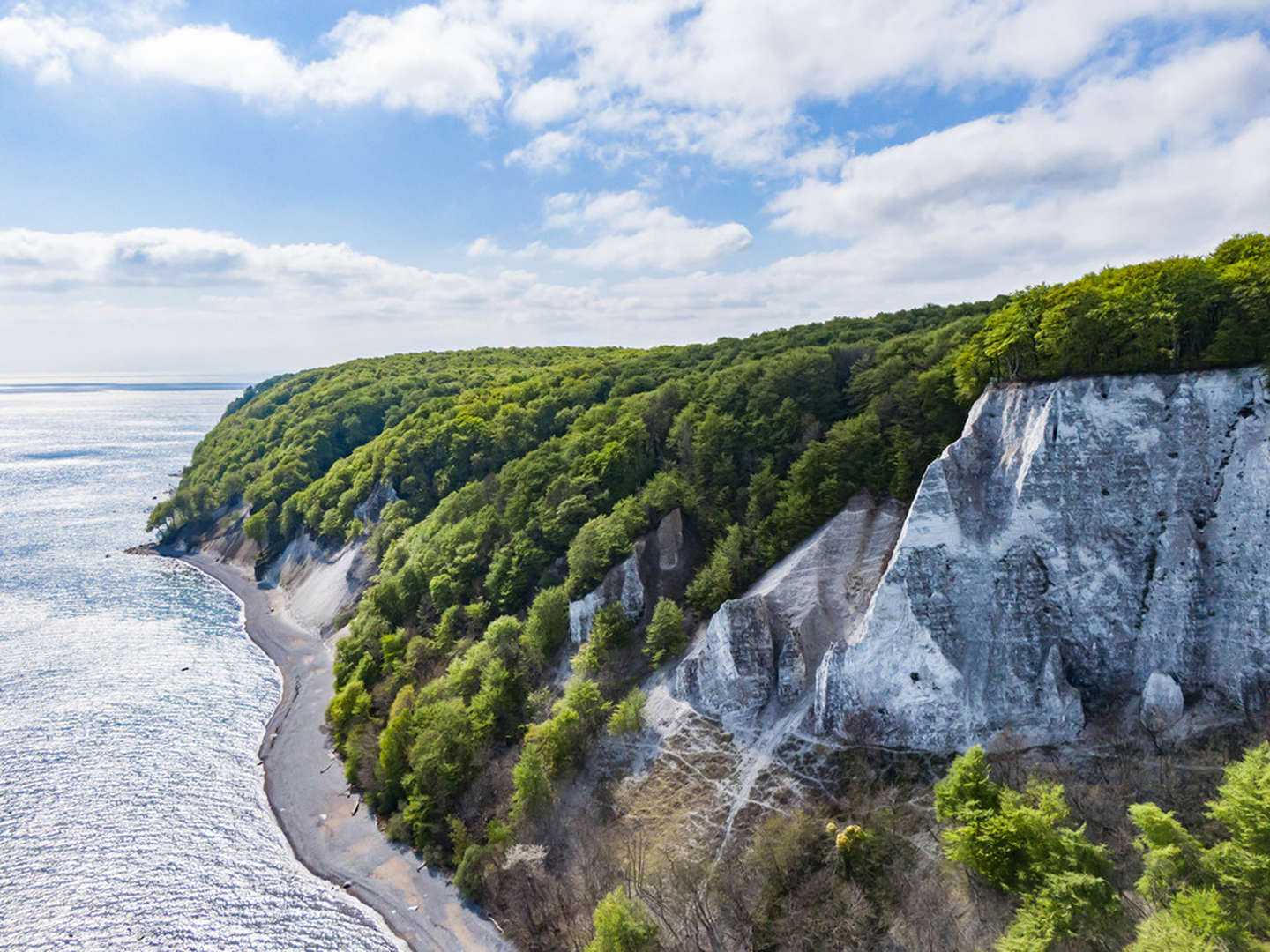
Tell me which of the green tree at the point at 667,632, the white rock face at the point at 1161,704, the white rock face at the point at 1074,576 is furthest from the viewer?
the green tree at the point at 667,632

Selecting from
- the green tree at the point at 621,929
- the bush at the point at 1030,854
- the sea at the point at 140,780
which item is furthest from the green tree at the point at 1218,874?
the sea at the point at 140,780

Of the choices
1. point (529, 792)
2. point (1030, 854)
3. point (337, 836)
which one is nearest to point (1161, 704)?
point (1030, 854)

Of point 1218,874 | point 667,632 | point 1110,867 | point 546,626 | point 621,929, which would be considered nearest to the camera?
point 1218,874

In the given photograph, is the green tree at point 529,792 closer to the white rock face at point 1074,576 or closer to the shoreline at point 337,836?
the shoreline at point 337,836

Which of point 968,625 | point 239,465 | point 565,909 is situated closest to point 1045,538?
point 968,625

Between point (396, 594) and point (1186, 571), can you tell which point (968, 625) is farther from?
point (396, 594)

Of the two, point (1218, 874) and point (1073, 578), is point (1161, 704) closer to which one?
point (1073, 578)
